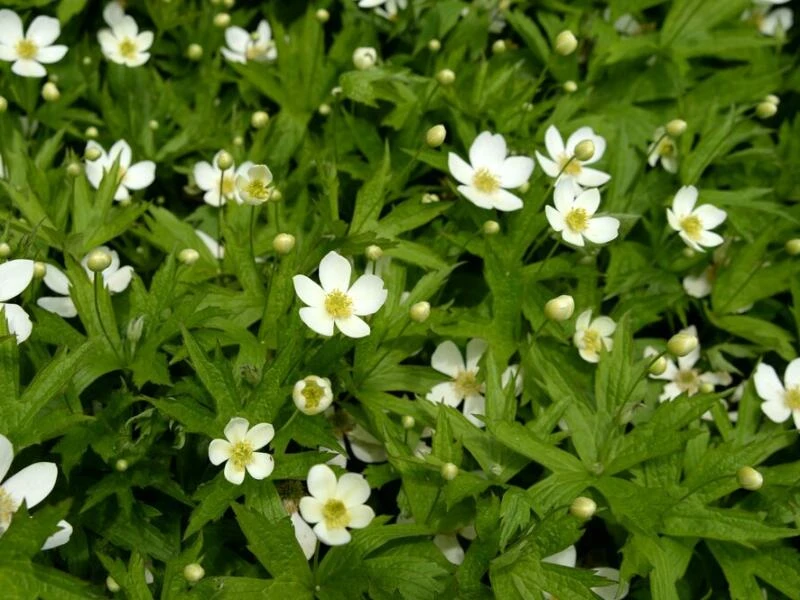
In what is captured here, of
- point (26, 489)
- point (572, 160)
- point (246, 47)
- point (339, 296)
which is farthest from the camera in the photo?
point (246, 47)

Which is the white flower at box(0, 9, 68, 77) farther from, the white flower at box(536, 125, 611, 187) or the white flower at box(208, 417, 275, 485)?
the white flower at box(536, 125, 611, 187)

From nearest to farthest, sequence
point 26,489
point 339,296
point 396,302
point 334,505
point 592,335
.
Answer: point 26,489 < point 334,505 < point 339,296 < point 396,302 < point 592,335

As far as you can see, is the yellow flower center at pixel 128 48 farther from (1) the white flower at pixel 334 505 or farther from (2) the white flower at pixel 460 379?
(1) the white flower at pixel 334 505

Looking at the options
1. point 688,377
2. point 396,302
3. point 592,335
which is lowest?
point 688,377

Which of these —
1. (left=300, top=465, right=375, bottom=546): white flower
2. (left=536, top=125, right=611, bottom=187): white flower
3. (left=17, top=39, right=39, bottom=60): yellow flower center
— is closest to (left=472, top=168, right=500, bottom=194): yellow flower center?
(left=536, top=125, right=611, bottom=187): white flower

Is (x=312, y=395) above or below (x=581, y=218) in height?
below

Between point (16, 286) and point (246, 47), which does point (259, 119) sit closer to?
point (246, 47)

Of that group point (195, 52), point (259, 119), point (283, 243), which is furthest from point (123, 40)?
point (283, 243)

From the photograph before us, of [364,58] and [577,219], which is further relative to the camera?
[364,58]
